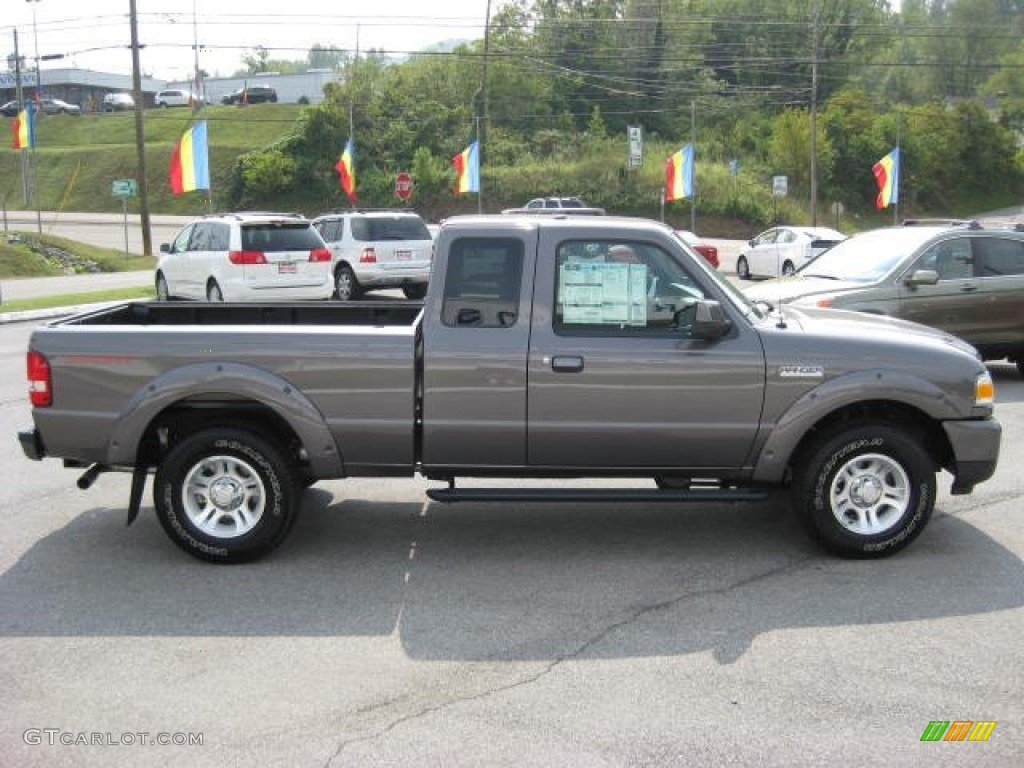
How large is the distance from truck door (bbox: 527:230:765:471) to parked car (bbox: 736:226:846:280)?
22.2 m

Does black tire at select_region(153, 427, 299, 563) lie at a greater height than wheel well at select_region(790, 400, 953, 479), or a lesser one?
lesser

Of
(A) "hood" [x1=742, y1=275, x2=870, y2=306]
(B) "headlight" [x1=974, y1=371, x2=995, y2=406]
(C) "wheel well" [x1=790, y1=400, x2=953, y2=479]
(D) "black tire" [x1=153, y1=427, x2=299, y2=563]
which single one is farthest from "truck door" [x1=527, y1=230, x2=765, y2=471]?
(A) "hood" [x1=742, y1=275, x2=870, y2=306]

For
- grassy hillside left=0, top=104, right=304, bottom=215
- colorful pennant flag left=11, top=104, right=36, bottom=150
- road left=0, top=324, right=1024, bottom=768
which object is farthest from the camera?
grassy hillside left=0, top=104, right=304, bottom=215

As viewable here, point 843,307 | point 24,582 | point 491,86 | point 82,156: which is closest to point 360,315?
point 24,582

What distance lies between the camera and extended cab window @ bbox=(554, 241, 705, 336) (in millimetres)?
5961

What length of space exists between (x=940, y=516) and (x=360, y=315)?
4087 mm

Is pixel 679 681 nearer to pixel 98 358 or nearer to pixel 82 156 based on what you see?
pixel 98 358

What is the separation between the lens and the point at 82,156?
72.7 metres

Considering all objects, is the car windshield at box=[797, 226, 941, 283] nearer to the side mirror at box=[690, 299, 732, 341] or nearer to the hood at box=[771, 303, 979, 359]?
the hood at box=[771, 303, 979, 359]

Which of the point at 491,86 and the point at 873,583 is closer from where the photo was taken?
the point at 873,583

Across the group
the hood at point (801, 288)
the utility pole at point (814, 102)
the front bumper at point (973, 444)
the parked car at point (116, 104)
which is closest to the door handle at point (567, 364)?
the front bumper at point (973, 444)

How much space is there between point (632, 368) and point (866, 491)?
4.85 feet

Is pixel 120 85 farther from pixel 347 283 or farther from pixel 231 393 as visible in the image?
pixel 231 393

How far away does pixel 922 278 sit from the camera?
11.2 metres
